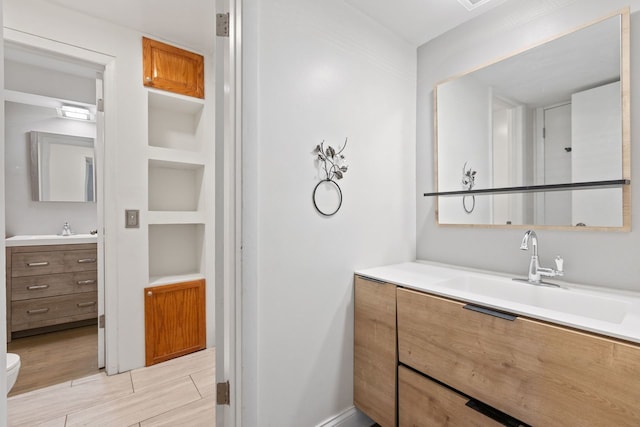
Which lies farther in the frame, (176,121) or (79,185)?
(79,185)

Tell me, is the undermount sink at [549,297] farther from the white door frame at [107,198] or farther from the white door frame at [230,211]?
the white door frame at [107,198]

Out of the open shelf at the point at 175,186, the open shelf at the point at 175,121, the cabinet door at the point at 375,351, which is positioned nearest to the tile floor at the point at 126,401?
the cabinet door at the point at 375,351

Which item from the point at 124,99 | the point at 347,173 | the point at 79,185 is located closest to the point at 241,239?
the point at 347,173

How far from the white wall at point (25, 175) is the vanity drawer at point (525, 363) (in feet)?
11.9

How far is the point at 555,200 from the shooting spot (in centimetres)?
143

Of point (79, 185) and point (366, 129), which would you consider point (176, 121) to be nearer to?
point (79, 185)

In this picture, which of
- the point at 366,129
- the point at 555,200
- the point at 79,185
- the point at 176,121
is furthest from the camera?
the point at 79,185

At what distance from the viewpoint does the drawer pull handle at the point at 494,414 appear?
102 cm

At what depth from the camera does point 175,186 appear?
2.62 meters

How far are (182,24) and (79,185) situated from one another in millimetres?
2179

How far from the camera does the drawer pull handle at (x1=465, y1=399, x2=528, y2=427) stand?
1.02 metres

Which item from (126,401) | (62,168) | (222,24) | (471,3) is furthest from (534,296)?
(62,168)

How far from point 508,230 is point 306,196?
1.13 meters

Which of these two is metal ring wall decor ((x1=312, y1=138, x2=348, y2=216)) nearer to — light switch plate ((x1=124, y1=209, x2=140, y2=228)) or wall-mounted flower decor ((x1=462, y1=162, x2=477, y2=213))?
wall-mounted flower decor ((x1=462, y1=162, x2=477, y2=213))
